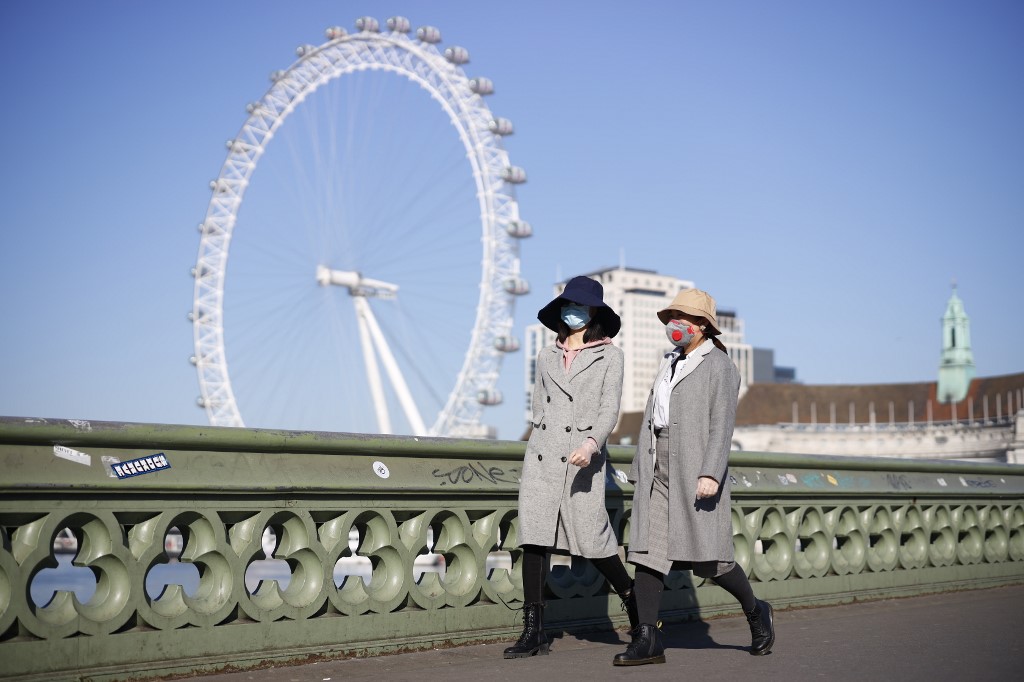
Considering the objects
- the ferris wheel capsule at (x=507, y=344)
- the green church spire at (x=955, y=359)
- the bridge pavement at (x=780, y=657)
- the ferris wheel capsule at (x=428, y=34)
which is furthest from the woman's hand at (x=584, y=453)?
the green church spire at (x=955, y=359)

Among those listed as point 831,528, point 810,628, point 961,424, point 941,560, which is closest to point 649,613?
point 810,628

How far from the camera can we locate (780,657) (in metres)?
5.66

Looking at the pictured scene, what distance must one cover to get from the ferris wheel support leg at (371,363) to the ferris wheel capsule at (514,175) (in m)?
6.32

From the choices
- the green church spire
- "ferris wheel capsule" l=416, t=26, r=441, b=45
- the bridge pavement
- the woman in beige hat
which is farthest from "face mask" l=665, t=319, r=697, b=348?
the green church spire

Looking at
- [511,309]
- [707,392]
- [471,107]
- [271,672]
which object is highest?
[471,107]

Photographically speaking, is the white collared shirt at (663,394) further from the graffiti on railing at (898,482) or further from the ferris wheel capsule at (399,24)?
the ferris wheel capsule at (399,24)

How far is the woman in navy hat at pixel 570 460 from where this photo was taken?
18.4 feet

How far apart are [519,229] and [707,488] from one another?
35.3 metres

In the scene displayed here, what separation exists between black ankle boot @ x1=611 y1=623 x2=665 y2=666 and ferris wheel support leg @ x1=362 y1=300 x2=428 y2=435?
3689cm

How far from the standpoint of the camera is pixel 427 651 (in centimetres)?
574

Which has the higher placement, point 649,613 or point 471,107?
point 471,107

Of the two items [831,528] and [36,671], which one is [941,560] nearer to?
[831,528]

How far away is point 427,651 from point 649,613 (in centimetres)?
103

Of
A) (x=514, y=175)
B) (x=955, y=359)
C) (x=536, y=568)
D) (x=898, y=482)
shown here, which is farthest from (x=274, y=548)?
(x=955, y=359)
